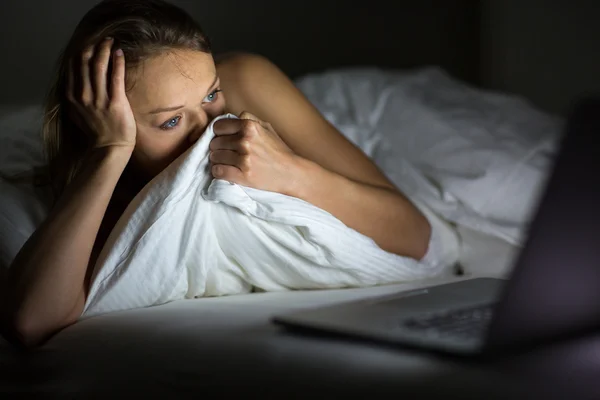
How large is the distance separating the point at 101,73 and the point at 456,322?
0.63 metres

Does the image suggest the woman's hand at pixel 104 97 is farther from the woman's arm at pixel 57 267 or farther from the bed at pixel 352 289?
the bed at pixel 352 289

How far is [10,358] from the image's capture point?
89cm

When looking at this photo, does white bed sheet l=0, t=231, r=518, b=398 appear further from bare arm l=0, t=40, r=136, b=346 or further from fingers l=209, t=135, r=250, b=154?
fingers l=209, t=135, r=250, b=154

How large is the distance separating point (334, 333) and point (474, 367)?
0.47ft

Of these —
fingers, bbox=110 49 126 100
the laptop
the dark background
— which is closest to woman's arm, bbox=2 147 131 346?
fingers, bbox=110 49 126 100

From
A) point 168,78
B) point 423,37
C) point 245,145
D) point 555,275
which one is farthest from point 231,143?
point 423,37

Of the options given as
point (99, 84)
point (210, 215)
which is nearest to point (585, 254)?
point (210, 215)

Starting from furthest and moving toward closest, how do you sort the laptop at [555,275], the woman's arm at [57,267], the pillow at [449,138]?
the pillow at [449,138]
the woman's arm at [57,267]
the laptop at [555,275]

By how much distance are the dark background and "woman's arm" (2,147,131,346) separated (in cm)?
87

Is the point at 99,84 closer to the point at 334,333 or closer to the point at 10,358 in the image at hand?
the point at 10,358

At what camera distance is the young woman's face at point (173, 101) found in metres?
1.09

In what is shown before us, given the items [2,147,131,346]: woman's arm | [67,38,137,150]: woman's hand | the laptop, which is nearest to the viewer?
the laptop

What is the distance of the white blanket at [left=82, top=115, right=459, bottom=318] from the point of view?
105 cm

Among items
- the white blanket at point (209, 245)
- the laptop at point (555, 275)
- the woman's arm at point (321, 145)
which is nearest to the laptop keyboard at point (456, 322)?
the laptop at point (555, 275)
